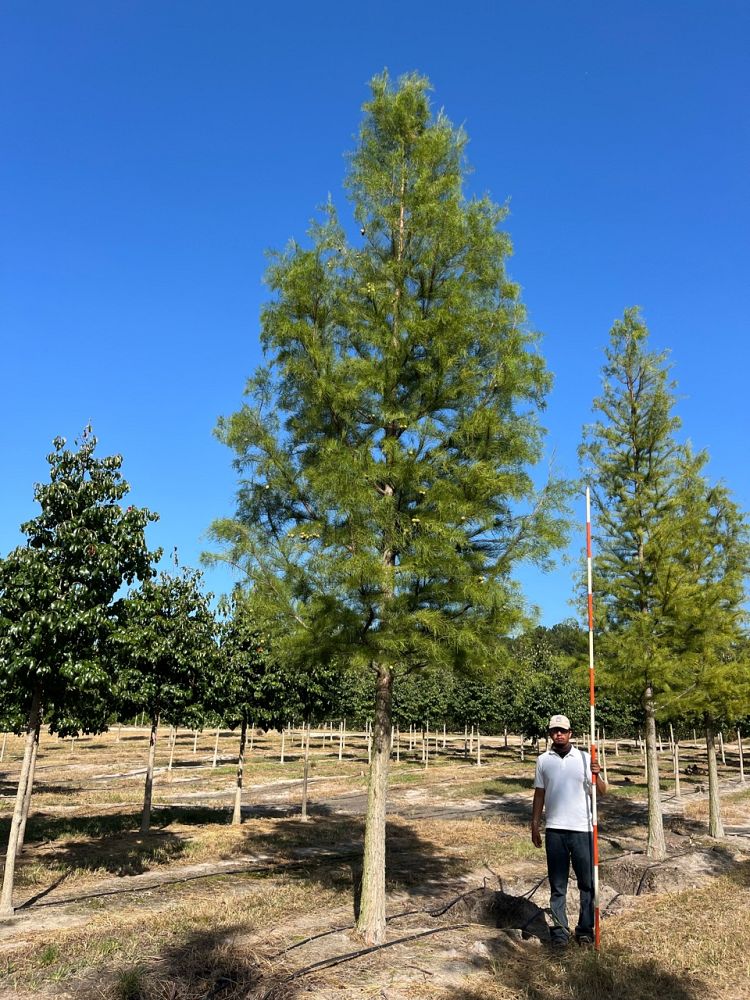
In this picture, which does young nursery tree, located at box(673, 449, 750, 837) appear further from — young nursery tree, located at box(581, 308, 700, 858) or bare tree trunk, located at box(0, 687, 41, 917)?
bare tree trunk, located at box(0, 687, 41, 917)

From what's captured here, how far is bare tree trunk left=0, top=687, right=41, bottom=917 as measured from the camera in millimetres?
8641

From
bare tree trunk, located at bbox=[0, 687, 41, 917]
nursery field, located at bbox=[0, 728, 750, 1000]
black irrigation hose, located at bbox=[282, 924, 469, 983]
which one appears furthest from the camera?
bare tree trunk, located at bbox=[0, 687, 41, 917]

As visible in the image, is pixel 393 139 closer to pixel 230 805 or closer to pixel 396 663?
pixel 396 663

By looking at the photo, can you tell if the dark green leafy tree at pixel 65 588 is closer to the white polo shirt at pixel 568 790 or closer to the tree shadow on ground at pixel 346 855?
the tree shadow on ground at pixel 346 855

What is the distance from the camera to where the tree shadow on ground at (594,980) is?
5.50 m

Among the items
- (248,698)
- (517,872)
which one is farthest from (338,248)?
(248,698)

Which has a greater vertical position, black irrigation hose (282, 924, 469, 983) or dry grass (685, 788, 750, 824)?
black irrigation hose (282, 924, 469, 983)

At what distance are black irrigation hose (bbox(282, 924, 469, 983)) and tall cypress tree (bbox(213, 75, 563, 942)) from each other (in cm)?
29

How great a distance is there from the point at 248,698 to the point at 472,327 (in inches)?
539

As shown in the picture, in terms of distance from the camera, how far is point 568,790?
21.6 ft

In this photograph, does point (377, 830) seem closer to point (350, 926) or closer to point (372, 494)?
point (350, 926)

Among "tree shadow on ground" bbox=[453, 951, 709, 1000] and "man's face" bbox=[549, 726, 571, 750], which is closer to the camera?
"tree shadow on ground" bbox=[453, 951, 709, 1000]

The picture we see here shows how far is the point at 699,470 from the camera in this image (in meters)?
17.0

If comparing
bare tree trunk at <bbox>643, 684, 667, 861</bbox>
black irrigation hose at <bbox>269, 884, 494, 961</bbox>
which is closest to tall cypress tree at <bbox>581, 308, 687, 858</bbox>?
bare tree trunk at <bbox>643, 684, 667, 861</bbox>
